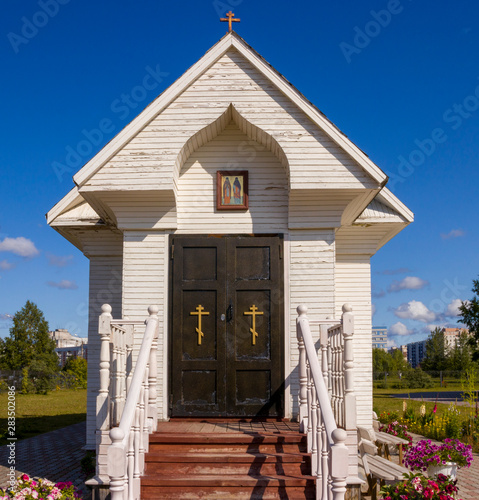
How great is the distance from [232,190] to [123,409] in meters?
3.96

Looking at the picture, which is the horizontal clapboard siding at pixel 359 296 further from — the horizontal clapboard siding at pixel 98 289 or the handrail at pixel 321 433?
the horizontal clapboard siding at pixel 98 289

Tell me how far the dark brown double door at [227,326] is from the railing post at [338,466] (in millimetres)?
3431

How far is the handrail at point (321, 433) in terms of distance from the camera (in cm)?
439

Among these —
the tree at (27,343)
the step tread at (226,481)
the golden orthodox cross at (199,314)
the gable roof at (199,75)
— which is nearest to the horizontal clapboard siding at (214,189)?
the gable roof at (199,75)

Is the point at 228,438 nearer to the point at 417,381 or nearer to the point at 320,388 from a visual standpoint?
the point at 320,388

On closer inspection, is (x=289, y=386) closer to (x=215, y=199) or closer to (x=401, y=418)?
(x=215, y=199)

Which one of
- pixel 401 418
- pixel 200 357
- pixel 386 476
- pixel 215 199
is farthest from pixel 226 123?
pixel 401 418

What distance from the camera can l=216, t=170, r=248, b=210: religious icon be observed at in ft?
27.2

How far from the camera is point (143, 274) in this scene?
8164 mm

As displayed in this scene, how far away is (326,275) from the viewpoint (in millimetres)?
A: 8164

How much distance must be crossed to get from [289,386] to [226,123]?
3981 mm

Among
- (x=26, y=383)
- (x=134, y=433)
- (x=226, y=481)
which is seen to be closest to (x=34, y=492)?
(x=134, y=433)

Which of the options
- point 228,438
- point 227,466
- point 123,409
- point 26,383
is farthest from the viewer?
point 26,383

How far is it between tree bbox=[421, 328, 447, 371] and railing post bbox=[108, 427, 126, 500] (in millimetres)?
46540
